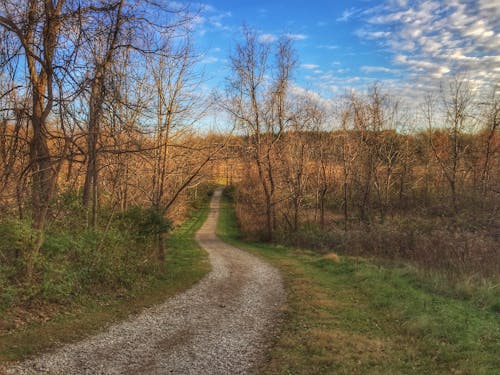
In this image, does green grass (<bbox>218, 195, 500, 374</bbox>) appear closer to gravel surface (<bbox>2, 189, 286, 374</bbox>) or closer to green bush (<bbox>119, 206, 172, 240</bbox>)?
gravel surface (<bbox>2, 189, 286, 374</bbox>)

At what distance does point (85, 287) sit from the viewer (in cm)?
895

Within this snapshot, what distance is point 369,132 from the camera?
1185 inches

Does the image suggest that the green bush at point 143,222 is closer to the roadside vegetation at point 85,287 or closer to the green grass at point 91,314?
the roadside vegetation at point 85,287

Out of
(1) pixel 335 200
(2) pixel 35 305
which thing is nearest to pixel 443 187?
(1) pixel 335 200

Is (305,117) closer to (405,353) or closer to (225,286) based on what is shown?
(225,286)

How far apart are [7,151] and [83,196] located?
2976 mm

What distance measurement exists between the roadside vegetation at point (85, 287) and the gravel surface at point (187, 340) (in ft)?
1.62

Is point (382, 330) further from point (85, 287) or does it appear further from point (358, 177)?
point (358, 177)

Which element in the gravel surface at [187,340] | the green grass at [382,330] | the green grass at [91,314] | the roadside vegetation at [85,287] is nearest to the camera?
the gravel surface at [187,340]

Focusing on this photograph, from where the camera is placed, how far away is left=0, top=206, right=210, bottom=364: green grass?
232 inches

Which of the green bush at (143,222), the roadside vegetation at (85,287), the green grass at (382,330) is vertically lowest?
the green grass at (382,330)

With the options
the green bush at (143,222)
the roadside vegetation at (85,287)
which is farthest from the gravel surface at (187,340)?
the green bush at (143,222)

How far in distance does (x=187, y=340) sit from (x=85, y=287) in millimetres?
3693

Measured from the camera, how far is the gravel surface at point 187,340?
17.5 ft
